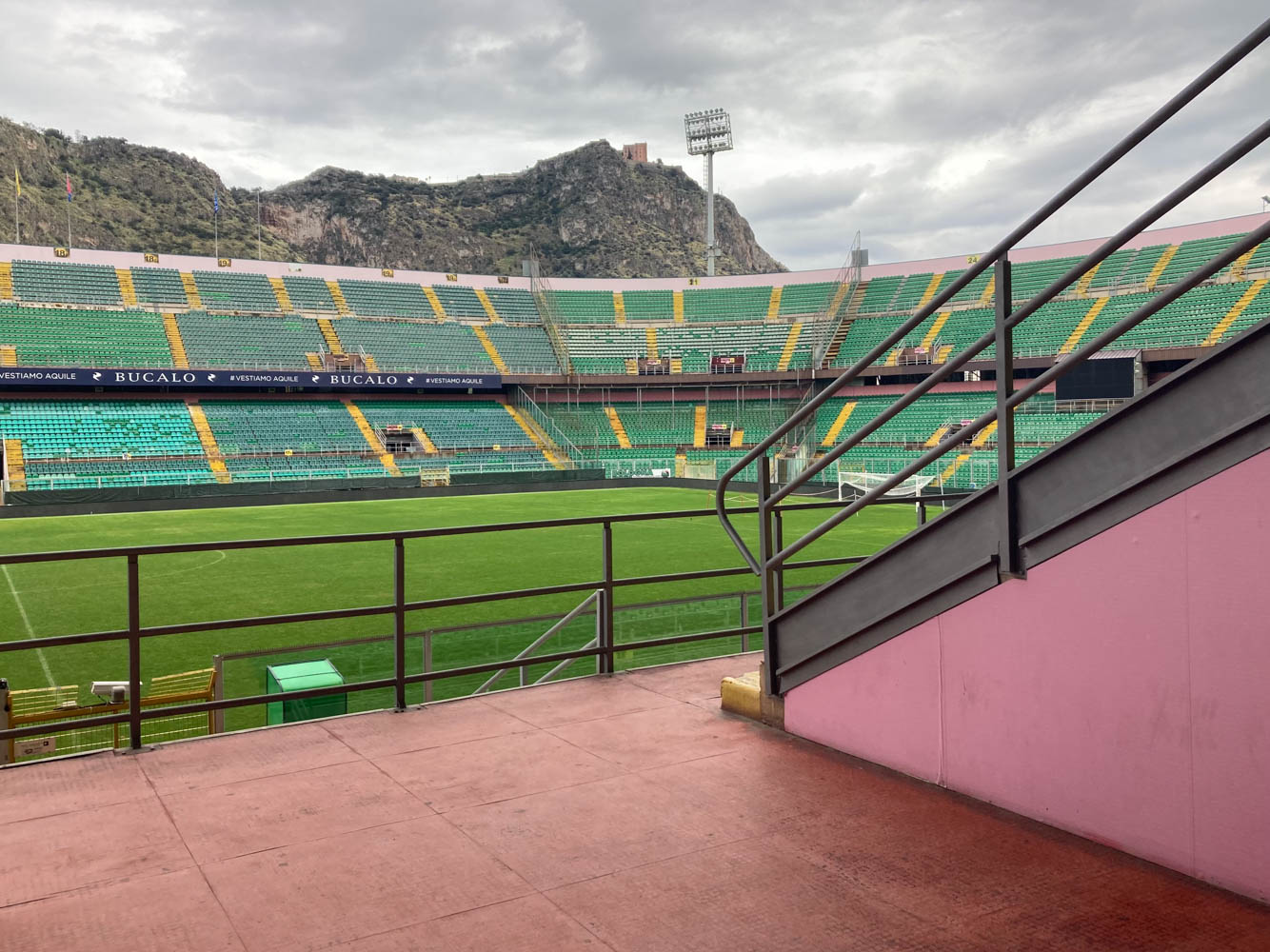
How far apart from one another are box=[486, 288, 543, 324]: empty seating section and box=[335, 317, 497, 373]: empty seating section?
4.47m

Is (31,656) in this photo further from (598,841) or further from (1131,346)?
(1131,346)

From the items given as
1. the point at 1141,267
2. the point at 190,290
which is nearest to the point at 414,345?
the point at 190,290

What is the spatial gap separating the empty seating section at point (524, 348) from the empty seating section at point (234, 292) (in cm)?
1270

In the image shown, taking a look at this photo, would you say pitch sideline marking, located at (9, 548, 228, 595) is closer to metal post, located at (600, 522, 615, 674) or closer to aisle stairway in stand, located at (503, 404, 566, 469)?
metal post, located at (600, 522, 615, 674)

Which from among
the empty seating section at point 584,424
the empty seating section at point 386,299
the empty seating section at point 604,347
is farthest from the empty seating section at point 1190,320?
the empty seating section at point 386,299

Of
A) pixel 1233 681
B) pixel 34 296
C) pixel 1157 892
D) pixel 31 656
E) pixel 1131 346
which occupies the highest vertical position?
pixel 34 296

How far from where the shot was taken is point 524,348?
189 feet

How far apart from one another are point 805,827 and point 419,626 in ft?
30.5

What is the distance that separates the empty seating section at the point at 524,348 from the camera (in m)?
56.1

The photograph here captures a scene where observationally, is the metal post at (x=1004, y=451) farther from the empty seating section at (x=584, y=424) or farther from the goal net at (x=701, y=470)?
the empty seating section at (x=584, y=424)

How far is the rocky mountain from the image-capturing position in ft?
340

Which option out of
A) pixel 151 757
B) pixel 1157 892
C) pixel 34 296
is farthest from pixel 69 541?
pixel 34 296

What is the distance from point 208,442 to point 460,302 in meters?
22.2

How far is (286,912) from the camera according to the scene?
312 centimetres
